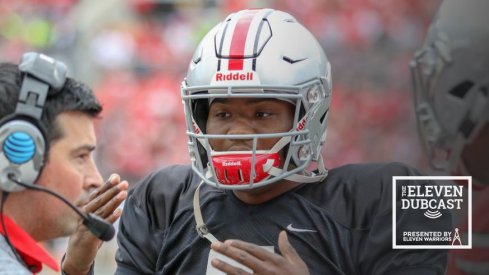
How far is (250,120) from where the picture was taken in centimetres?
166

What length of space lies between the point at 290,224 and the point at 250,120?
0.20 meters

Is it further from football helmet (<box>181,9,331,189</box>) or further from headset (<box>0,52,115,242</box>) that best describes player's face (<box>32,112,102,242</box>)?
football helmet (<box>181,9,331,189</box>)

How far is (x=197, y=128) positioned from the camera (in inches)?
67.8

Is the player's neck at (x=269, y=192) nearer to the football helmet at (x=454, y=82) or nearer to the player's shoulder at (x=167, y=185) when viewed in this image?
the player's shoulder at (x=167, y=185)

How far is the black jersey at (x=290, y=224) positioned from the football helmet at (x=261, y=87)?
6 centimetres

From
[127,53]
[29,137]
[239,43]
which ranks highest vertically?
[239,43]

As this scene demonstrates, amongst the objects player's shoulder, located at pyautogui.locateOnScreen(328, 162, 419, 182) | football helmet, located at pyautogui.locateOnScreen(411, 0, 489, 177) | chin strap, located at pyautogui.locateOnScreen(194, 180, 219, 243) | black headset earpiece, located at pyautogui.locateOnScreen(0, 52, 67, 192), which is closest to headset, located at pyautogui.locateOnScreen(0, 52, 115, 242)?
black headset earpiece, located at pyautogui.locateOnScreen(0, 52, 67, 192)

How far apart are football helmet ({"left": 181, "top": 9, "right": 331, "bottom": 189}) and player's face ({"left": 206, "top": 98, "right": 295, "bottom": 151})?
0.06ft

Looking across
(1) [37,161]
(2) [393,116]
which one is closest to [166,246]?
(1) [37,161]

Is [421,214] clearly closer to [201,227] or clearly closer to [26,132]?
[201,227]

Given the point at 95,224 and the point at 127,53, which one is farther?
the point at 127,53

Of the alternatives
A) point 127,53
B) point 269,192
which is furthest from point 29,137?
point 127,53

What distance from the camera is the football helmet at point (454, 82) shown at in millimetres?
1886

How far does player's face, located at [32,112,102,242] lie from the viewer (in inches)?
60.1
